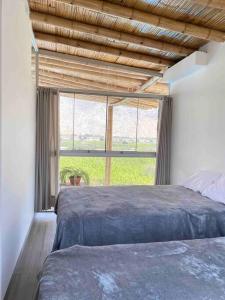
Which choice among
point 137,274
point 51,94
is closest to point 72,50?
point 51,94

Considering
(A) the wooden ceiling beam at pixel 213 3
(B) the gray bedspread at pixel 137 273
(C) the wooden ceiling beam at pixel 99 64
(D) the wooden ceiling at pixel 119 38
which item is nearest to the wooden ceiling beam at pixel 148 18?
(D) the wooden ceiling at pixel 119 38

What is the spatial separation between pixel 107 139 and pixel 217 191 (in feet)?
7.97

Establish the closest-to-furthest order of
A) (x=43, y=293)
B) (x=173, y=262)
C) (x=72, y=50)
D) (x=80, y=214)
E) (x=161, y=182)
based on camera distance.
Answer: (x=43, y=293)
(x=173, y=262)
(x=80, y=214)
(x=72, y=50)
(x=161, y=182)

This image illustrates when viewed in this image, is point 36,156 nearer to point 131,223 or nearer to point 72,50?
point 72,50

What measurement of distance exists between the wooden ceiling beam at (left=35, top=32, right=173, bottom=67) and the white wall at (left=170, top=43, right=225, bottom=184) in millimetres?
560

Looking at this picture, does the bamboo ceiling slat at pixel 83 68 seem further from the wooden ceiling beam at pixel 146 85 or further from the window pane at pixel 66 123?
the window pane at pixel 66 123

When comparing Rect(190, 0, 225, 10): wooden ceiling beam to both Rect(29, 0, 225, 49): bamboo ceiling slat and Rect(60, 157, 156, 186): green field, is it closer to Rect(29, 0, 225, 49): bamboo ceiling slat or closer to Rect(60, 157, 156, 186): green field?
Rect(29, 0, 225, 49): bamboo ceiling slat

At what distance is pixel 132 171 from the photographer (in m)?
5.16

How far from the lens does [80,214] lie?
243 cm

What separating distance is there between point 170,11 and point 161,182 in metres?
2.88

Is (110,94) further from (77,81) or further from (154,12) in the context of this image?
(154,12)

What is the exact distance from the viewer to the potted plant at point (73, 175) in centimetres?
496

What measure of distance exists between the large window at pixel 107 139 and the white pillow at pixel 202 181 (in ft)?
5.28

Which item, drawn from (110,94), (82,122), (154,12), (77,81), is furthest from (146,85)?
(154,12)
